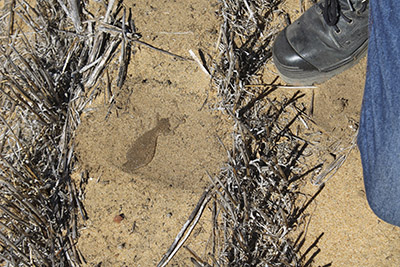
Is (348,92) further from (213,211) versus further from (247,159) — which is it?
(213,211)

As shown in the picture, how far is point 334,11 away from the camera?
156cm

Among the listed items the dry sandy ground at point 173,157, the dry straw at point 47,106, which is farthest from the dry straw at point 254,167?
the dry straw at point 47,106

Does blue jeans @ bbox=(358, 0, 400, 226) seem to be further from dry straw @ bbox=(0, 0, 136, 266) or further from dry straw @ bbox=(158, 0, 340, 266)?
dry straw @ bbox=(0, 0, 136, 266)

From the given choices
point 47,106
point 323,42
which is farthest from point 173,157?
point 323,42

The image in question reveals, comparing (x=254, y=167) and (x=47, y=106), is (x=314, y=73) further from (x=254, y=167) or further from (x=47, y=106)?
(x=47, y=106)

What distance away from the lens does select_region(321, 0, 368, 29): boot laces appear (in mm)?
1554

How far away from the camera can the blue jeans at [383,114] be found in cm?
118

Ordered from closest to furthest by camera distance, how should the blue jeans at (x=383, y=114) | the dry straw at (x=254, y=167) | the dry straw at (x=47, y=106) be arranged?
the blue jeans at (x=383, y=114) < the dry straw at (x=254, y=167) < the dry straw at (x=47, y=106)

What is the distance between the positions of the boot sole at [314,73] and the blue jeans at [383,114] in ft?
1.24

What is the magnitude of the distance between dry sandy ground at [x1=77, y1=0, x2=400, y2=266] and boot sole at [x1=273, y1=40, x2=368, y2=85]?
0.04m

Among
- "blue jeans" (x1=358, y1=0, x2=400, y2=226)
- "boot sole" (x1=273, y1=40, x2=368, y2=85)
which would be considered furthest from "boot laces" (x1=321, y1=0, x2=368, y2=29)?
"blue jeans" (x1=358, y1=0, x2=400, y2=226)

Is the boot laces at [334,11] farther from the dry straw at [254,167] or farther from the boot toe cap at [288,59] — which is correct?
the dry straw at [254,167]

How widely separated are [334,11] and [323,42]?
0.14 metres

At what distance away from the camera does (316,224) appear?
1550 mm
